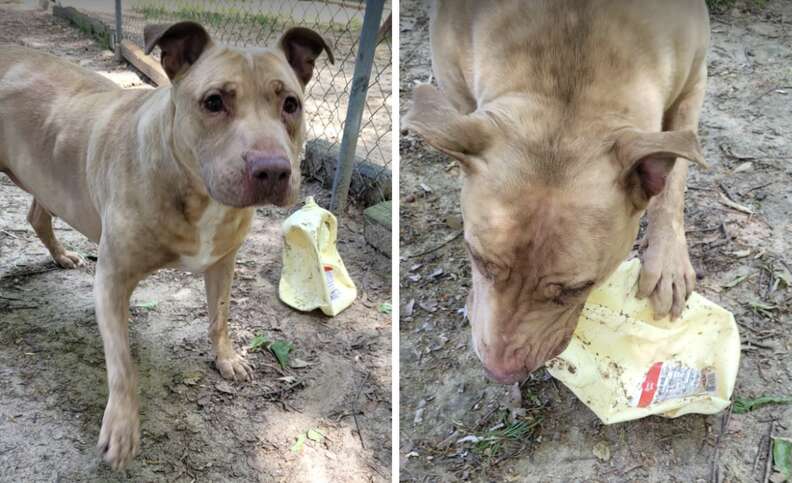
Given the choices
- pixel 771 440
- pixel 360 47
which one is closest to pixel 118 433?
pixel 771 440

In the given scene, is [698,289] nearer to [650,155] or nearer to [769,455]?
[769,455]

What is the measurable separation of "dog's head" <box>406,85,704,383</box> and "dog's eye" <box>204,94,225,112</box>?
0.74 meters

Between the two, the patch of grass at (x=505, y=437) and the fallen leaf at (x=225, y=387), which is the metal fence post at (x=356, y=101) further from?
the patch of grass at (x=505, y=437)

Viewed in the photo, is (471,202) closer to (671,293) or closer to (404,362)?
(671,293)

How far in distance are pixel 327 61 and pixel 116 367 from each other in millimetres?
3333

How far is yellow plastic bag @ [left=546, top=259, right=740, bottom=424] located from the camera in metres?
2.51

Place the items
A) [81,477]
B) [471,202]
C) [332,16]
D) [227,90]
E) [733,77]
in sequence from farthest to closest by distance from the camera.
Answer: [332,16] → [733,77] → [81,477] → [227,90] → [471,202]

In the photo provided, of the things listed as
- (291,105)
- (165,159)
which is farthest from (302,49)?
(165,159)

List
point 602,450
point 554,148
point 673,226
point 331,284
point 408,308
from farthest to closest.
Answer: point 331,284 → point 408,308 → point 673,226 → point 602,450 → point 554,148

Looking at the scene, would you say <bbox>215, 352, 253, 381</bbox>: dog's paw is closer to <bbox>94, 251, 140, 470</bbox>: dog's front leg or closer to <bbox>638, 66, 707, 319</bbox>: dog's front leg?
<bbox>94, 251, 140, 470</bbox>: dog's front leg

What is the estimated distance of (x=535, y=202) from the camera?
200 cm

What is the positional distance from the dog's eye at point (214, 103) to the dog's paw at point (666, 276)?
1631mm

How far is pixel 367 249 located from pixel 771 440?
2501 mm

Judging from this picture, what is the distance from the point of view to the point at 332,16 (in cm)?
538
